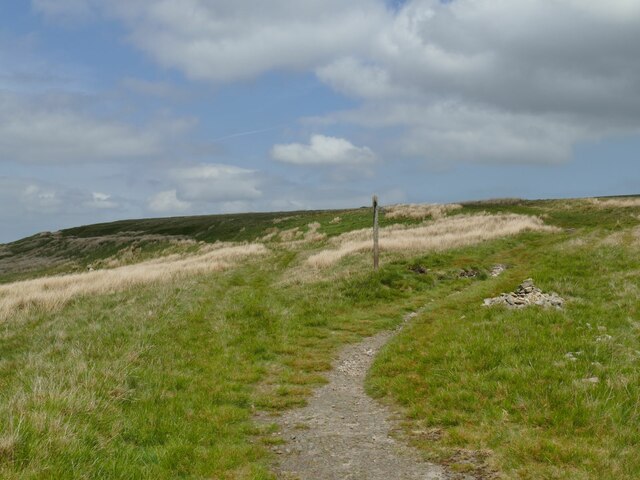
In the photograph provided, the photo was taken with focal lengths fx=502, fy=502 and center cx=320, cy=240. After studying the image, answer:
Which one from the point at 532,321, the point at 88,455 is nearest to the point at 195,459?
the point at 88,455

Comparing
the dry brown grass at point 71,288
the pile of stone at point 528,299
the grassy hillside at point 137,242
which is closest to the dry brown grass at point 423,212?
the grassy hillside at point 137,242

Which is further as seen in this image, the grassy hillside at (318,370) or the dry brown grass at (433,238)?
the dry brown grass at (433,238)

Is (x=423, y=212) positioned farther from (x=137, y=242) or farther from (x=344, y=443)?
(x=344, y=443)

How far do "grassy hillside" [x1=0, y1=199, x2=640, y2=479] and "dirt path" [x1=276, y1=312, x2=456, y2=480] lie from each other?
0.39 metres

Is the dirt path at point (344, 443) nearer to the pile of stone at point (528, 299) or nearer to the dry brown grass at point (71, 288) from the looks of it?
the pile of stone at point (528, 299)

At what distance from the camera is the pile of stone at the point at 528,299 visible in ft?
50.9

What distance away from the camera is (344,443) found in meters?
8.34

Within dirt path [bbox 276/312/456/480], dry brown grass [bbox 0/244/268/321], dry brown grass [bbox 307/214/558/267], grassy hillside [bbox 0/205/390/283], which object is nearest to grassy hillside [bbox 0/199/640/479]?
dirt path [bbox 276/312/456/480]

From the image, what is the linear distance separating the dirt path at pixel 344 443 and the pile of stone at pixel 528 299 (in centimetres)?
672

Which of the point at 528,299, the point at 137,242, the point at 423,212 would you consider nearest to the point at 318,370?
the point at 528,299

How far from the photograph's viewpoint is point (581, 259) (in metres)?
24.2

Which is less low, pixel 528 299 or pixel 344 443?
pixel 528 299

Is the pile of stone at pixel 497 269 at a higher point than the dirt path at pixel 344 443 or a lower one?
higher

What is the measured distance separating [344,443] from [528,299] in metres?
9.97
